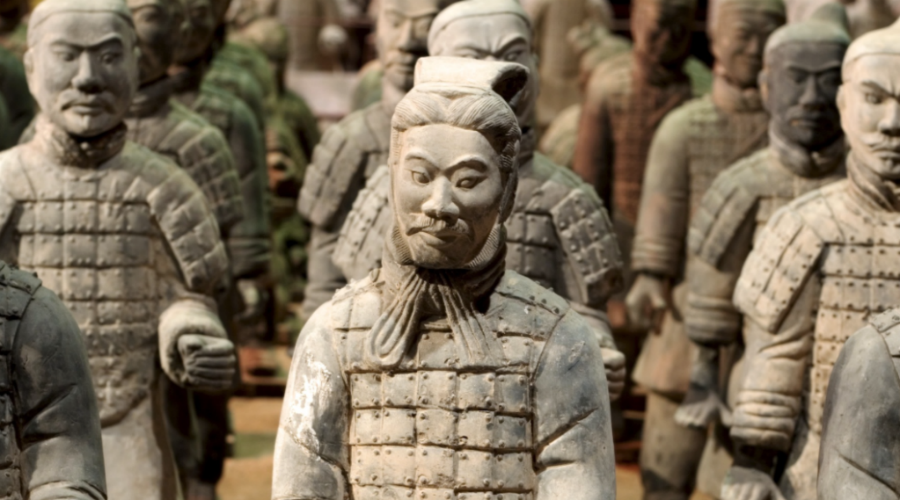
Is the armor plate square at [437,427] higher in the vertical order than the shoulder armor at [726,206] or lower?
lower

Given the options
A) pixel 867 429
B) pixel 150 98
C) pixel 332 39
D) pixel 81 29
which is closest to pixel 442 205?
pixel 867 429

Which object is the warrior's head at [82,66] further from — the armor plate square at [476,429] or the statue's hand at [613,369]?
the armor plate square at [476,429]

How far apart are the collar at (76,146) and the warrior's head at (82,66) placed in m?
0.03

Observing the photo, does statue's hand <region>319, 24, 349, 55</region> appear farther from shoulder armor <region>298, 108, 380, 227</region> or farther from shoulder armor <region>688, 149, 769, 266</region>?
shoulder armor <region>688, 149, 769, 266</region>

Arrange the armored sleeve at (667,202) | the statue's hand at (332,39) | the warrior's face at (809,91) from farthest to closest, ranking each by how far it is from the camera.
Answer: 1. the statue's hand at (332,39)
2. the armored sleeve at (667,202)
3. the warrior's face at (809,91)

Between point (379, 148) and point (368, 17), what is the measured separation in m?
9.13

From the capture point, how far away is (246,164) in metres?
8.66

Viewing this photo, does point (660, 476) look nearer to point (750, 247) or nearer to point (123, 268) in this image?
point (750, 247)

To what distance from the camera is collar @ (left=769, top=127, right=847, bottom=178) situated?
23.0 ft

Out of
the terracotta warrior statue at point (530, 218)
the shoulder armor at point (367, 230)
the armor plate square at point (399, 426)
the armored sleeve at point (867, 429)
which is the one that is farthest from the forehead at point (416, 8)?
the armor plate square at point (399, 426)

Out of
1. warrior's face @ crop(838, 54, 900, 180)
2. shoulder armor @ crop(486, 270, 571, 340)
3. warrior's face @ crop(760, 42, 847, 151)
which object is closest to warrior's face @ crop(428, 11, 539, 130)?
warrior's face @ crop(838, 54, 900, 180)

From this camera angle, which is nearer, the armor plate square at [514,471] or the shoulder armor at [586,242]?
the armor plate square at [514,471]

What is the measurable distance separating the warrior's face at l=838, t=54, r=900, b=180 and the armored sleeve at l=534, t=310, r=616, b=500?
5.05 ft

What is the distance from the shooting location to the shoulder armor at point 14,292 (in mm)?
4723
